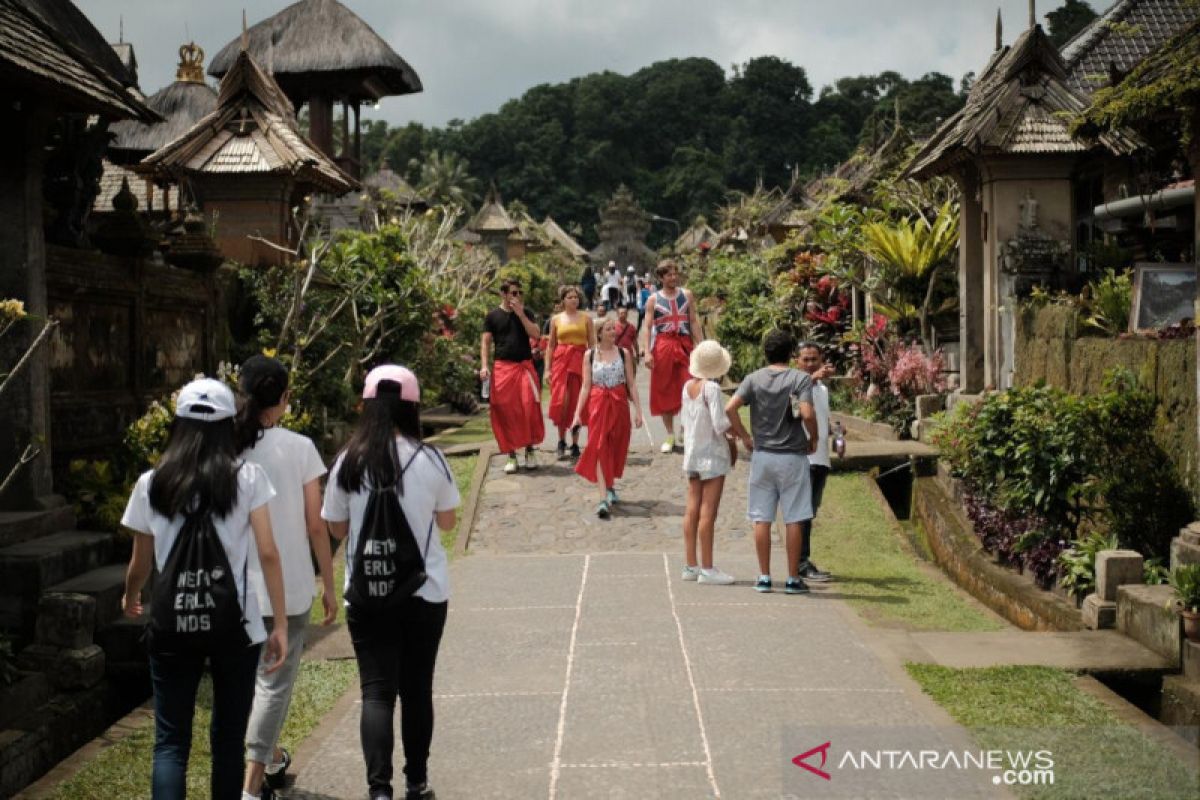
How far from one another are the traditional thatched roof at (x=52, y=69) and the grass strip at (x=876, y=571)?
5881mm

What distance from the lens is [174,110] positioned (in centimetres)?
2414

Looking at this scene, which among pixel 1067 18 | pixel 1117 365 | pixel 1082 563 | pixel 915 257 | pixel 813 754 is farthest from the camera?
pixel 1067 18

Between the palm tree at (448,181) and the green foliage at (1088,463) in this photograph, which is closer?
the green foliage at (1088,463)

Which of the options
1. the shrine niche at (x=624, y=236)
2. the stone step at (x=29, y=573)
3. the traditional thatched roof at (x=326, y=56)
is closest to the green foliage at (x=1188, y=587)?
the stone step at (x=29, y=573)

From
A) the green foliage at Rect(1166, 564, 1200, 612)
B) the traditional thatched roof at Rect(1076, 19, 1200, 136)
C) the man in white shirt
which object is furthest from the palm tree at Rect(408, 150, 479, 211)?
the green foliage at Rect(1166, 564, 1200, 612)

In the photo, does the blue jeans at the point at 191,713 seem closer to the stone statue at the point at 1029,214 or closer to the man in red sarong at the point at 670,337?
the man in red sarong at the point at 670,337

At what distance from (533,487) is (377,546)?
7875mm

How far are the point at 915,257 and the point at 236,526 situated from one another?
13578 mm

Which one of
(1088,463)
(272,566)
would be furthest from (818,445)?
(272,566)

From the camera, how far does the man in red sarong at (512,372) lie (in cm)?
1269

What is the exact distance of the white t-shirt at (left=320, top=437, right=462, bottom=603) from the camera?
199 inches

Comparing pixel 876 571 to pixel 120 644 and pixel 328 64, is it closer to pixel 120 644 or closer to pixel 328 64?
pixel 120 644

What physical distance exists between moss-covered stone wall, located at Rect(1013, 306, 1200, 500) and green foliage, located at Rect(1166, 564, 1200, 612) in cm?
142

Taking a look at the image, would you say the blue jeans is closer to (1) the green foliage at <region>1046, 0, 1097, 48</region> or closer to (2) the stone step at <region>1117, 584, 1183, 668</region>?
(2) the stone step at <region>1117, 584, 1183, 668</region>
